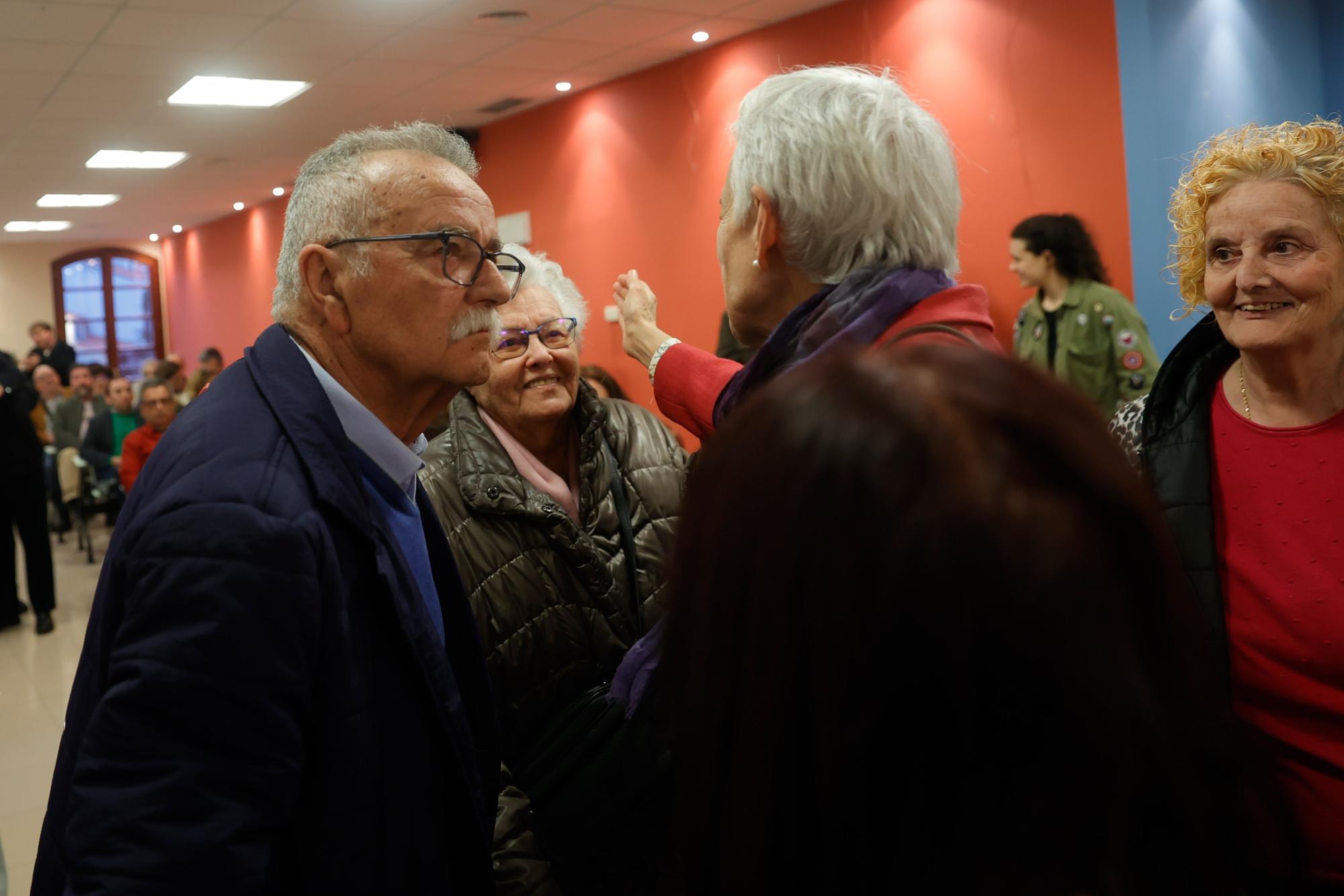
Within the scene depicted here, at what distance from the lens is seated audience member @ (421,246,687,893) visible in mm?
1577

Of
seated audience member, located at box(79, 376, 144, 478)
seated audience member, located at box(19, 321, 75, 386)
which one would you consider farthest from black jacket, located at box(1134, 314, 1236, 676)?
seated audience member, located at box(19, 321, 75, 386)

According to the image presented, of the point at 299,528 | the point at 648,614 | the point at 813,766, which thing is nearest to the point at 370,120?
the point at 648,614

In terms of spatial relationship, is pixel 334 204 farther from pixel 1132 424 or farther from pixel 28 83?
pixel 28 83

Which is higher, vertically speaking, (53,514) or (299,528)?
(299,528)

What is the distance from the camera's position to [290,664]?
3.32ft

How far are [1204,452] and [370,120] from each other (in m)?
8.83

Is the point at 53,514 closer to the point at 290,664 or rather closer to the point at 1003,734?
the point at 290,664

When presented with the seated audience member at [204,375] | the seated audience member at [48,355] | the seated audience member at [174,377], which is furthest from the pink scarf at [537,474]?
the seated audience member at [48,355]

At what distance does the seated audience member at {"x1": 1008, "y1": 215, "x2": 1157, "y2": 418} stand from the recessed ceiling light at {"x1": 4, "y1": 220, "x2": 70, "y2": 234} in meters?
14.1

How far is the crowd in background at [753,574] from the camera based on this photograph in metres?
0.57

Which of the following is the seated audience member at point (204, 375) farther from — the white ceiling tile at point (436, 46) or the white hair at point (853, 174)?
the white hair at point (853, 174)

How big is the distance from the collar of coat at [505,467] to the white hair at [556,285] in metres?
0.21

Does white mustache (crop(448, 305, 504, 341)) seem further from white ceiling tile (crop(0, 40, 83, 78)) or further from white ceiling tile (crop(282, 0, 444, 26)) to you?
white ceiling tile (crop(0, 40, 83, 78))

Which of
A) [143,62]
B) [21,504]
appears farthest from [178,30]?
[21,504]
